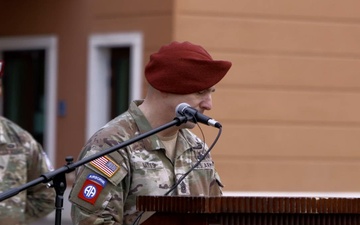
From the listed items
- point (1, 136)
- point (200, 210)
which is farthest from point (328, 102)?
point (200, 210)

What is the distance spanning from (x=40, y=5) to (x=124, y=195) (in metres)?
7.25

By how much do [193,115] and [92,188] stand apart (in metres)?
0.51

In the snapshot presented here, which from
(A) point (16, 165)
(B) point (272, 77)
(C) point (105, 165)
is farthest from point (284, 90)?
(C) point (105, 165)

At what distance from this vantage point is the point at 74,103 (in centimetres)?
1121

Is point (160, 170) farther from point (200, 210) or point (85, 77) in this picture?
point (85, 77)

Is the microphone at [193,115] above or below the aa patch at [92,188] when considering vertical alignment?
above

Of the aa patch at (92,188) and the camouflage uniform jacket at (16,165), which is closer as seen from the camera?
the aa patch at (92,188)

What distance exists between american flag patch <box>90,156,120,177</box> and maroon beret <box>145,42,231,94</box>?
1.24 ft

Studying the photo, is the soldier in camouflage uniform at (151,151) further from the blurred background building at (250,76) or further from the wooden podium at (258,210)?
the blurred background building at (250,76)

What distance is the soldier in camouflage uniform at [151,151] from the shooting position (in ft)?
14.5

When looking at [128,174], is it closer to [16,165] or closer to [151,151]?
[151,151]

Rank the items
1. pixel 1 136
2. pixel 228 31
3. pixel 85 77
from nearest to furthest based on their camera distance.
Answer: pixel 1 136 < pixel 228 31 < pixel 85 77

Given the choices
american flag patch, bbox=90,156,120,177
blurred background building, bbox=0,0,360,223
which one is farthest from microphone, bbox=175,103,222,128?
blurred background building, bbox=0,0,360,223

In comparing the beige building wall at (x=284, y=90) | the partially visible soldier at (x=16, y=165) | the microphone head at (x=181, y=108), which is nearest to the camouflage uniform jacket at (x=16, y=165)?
the partially visible soldier at (x=16, y=165)
